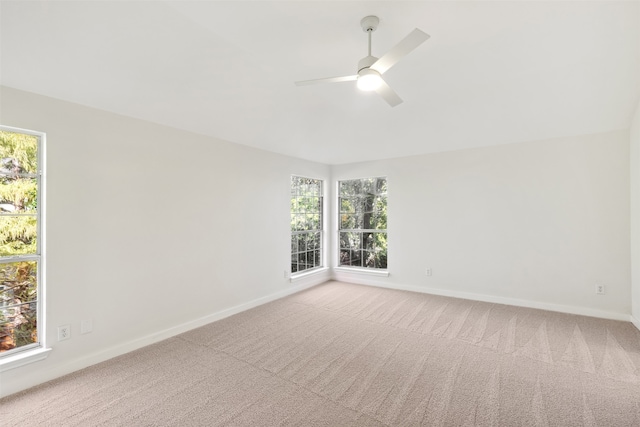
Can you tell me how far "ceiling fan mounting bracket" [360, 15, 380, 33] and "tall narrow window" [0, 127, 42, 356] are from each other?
2819 millimetres

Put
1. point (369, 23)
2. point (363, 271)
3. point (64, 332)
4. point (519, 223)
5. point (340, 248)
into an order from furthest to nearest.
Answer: point (340, 248)
point (363, 271)
point (519, 223)
point (64, 332)
point (369, 23)

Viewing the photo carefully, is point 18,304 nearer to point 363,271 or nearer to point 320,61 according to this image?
point 320,61

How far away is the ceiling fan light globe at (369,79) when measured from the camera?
1.84 m

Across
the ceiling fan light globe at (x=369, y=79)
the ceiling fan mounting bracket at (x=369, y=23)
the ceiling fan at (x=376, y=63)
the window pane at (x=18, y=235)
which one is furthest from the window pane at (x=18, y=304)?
the ceiling fan mounting bracket at (x=369, y=23)

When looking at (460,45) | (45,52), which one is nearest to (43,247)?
(45,52)

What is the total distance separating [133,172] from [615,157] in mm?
5755

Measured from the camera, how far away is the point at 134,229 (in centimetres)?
285

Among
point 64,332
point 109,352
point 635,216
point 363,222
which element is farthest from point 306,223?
point 635,216

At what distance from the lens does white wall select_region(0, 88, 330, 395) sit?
2.35 metres

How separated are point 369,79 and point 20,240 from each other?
3.09 metres

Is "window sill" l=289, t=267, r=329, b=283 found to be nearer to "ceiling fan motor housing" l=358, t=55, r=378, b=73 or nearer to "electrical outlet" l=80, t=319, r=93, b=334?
"electrical outlet" l=80, t=319, r=93, b=334

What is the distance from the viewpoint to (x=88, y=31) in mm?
1896

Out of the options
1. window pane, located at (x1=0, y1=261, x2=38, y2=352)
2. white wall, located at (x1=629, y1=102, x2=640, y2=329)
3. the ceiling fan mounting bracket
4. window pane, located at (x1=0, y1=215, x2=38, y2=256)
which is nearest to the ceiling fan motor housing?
the ceiling fan mounting bracket

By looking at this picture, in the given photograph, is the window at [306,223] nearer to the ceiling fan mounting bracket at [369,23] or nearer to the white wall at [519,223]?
the white wall at [519,223]
